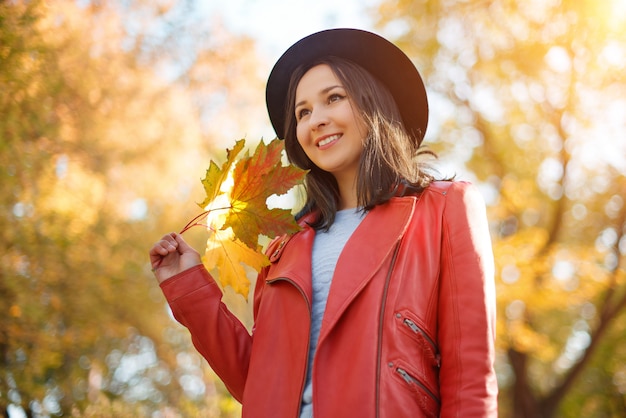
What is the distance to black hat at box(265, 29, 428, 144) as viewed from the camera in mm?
2041

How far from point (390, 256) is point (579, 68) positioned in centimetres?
664

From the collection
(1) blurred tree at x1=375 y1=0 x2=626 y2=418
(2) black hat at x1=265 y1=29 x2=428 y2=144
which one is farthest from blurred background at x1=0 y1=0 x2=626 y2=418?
(2) black hat at x1=265 y1=29 x2=428 y2=144

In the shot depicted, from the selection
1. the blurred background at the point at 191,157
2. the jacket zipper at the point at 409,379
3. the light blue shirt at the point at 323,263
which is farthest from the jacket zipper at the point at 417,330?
the blurred background at the point at 191,157

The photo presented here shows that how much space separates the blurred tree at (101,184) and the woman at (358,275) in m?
3.37

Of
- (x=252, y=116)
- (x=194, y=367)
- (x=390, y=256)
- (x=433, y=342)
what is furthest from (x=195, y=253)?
(x=194, y=367)

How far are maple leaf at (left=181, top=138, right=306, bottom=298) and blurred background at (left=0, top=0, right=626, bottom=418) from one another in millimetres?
3318

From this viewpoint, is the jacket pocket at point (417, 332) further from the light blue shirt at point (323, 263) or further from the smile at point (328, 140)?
the smile at point (328, 140)

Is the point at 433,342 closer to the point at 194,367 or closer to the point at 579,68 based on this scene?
the point at 579,68

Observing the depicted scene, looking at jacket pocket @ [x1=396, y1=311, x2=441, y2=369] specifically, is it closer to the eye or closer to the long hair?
the long hair

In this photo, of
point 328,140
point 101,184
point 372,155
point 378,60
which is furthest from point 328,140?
point 101,184

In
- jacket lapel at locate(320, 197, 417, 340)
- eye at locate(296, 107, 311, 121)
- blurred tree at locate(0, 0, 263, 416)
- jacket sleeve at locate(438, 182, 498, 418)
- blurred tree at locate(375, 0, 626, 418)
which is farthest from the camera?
blurred tree at locate(375, 0, 626, 418)

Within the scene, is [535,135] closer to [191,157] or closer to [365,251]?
[191,157]

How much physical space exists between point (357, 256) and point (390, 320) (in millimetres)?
214

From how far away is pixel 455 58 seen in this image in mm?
8648
